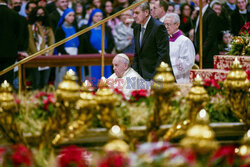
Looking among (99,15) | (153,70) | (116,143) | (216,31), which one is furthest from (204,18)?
(116,143)

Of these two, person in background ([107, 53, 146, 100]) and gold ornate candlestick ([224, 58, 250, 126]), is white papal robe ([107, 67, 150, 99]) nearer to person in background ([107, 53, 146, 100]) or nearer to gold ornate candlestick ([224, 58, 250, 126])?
person in background ([107, 53, 146, 100])

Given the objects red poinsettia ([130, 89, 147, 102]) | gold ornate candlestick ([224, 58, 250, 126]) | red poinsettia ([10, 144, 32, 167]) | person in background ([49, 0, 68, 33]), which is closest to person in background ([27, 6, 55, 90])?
person in background ([49, 0, 68, 33])

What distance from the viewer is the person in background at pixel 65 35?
8.05 m

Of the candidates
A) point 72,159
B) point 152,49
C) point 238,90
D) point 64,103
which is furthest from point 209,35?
point 72,159

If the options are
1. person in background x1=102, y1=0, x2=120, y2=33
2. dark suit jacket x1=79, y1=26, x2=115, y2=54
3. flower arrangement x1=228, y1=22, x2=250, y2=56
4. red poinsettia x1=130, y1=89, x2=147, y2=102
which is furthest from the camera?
person in background x1=102, y1=0, x2=120, y2=33

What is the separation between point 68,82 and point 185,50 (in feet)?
12.1

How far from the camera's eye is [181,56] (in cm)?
596

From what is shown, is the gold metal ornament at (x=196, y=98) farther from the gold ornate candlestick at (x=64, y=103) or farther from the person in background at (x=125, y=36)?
the person in background at (x=125, y=36)

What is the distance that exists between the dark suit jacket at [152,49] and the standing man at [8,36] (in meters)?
2.19

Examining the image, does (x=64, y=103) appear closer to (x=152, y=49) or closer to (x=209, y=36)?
(x=152, y=49)

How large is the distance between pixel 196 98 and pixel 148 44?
10.3 feet

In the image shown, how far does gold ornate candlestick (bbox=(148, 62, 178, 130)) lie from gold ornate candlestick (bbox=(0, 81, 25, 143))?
0.62 m

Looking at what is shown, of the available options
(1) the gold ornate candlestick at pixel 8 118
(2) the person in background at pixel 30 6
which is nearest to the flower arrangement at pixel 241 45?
(1) the gold ornate candlestick at pixel 8 118

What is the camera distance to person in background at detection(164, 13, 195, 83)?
19.3ft
